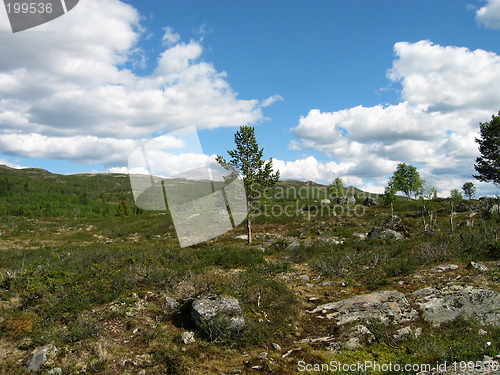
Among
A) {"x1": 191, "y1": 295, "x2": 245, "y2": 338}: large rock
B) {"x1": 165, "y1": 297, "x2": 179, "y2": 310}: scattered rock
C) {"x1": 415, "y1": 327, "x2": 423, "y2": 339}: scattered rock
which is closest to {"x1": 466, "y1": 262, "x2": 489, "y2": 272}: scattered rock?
{"x1": 415, "y1": 327, "x2": 423, "y2": 339}: scattered rock

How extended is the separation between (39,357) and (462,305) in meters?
12.1

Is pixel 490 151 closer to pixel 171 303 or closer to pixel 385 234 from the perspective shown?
pixel 385 234

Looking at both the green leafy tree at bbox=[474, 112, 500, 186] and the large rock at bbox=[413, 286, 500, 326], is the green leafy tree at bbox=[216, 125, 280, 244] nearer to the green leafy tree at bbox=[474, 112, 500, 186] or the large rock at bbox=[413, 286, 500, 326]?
the large rock at bbox=[413, 286, 500, 326]

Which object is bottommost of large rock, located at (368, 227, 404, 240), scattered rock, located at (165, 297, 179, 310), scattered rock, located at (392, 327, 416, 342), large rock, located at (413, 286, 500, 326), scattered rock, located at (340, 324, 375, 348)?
scattered rock, located at (340, 324, 375, 348)

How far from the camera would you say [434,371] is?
599 cm

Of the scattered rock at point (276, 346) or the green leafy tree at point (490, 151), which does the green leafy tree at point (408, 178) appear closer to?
the green leafy tree at point (490, 151)

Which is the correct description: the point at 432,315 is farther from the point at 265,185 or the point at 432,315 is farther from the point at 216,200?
the point at 216,200

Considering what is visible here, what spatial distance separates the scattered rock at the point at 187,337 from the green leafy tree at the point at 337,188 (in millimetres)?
72317

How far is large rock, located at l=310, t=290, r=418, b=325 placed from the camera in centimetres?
952

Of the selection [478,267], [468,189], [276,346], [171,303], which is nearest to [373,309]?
[276,346]

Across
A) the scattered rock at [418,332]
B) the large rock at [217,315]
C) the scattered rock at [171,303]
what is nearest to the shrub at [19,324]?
the scattered rock at [171,303]

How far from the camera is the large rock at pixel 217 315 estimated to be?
344 inches

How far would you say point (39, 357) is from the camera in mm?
7266

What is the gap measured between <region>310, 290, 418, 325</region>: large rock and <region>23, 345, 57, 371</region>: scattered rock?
27.4ft
